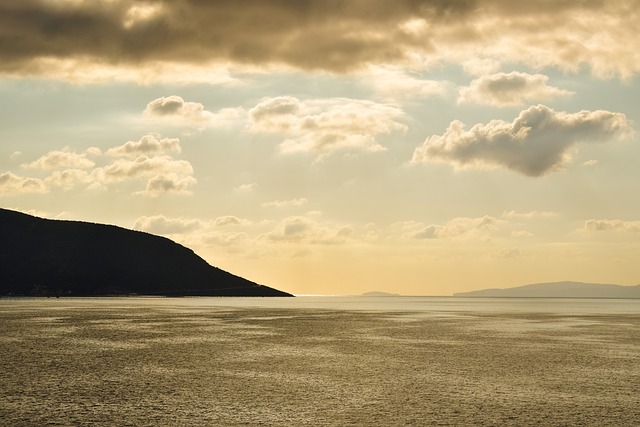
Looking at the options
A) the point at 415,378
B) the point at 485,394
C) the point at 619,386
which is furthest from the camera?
the point at 415,378

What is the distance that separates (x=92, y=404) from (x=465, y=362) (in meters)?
30.0

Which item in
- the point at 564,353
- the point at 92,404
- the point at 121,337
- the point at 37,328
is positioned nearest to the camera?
the point at 92,404

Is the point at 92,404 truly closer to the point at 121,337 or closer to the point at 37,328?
the point at 121,337

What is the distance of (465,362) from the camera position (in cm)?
5434

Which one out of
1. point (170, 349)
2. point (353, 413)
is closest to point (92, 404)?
point (353, 413)

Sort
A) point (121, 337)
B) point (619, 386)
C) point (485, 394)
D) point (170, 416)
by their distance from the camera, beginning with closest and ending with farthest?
point (170, 416), point (485, 394), point (619, 386), point (121, 337)

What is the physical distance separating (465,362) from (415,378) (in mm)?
10647

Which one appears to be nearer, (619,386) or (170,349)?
(619,386)

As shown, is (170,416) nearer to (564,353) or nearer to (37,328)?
(564,353)

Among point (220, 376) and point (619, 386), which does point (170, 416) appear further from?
point (619, 386)

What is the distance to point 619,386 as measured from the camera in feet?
138

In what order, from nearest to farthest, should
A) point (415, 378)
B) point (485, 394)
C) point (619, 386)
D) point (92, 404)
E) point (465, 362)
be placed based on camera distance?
point (92, 404) < point (485, 394) < point (619, 386) < point (415, 378) < point (465, 362)

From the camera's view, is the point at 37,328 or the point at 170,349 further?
the point at 37,328

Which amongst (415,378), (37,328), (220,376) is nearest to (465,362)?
(415,378)
